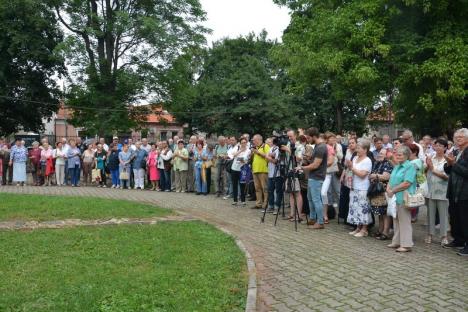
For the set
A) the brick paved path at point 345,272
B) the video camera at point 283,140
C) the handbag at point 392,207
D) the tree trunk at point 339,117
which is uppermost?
the tree trunk at point 339,117

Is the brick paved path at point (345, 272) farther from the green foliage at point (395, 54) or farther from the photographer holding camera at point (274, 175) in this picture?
Result: the green foliage at point (395, 54)

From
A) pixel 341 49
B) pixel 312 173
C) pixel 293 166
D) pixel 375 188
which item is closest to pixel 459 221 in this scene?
pixel 375 188

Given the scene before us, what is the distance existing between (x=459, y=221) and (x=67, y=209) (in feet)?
27.2

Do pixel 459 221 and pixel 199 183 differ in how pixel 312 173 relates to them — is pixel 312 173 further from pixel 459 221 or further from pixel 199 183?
pixel 199 183

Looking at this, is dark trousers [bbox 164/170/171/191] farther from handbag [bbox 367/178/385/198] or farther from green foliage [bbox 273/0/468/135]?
handbag [bbox 367/178/385/198]

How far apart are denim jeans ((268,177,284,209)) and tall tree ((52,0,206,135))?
17.9 meters

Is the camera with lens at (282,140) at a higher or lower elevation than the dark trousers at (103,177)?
higher

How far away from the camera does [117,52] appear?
29.4 meters

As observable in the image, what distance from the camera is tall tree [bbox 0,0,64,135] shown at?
27.9 metres

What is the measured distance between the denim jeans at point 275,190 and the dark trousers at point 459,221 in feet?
11.9

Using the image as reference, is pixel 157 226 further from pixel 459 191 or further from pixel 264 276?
pixel 459 191

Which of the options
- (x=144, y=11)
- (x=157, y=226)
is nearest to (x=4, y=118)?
(x=144, y=11)

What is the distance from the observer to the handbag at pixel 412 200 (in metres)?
7.52

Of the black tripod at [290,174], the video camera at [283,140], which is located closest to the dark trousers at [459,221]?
the black tripod at [290,174]
